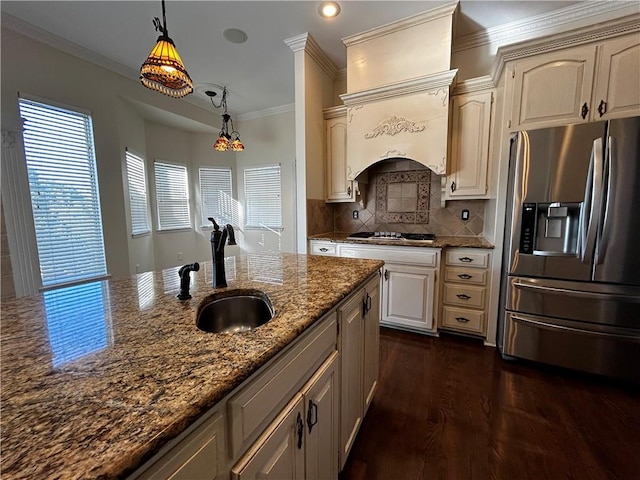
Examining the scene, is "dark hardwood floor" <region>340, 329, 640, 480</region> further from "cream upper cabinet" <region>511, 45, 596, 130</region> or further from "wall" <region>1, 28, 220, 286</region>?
"wall" <region>1, 28, 220, 286</region>

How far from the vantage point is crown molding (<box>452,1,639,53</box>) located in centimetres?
219

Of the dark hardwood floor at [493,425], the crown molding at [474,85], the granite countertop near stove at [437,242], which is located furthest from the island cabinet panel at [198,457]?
the crown molding at [474,85]

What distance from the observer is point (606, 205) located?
176 centimetres

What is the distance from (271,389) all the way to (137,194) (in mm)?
4177

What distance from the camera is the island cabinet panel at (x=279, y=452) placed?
2.08 ft

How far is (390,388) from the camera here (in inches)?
74.4

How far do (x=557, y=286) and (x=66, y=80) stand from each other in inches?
190

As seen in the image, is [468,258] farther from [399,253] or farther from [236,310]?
[236,310]

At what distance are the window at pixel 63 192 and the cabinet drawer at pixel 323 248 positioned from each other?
2441mm

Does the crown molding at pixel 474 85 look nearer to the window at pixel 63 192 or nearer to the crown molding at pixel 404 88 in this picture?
the crown molding at pixel 404 88

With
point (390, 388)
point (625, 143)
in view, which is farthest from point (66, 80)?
point (625, 143)

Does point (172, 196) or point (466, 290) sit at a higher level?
point (172, 196)

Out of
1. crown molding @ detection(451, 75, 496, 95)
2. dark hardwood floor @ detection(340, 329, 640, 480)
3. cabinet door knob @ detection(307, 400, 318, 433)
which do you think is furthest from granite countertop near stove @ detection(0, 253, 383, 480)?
crown molding @ detection(451, 75, 496, 95)

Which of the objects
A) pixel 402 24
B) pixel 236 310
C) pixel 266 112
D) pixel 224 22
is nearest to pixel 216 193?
pixel 266 112
